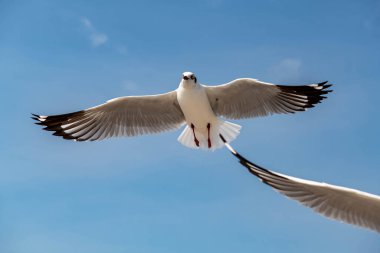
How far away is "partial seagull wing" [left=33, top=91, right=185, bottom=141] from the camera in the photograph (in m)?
7.46

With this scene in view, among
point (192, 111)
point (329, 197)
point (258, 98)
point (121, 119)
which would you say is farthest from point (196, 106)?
point (329, 197)

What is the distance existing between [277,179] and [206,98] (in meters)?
2.56

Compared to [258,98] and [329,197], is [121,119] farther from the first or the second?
[329,197]

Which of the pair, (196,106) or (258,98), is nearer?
(196,106)

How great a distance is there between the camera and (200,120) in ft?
24.3

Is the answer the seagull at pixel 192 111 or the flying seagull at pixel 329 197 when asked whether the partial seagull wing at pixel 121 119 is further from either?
the flying seagull at pixel 329 197

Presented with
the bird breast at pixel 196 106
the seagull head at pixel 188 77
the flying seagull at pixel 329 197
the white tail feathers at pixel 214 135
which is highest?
the seagull head at pixel 188 77

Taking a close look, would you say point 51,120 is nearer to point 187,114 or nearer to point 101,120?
point 101,120

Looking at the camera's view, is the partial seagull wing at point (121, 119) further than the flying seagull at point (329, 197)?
Yes

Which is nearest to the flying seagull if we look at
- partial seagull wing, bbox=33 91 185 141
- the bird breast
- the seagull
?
the bird breast

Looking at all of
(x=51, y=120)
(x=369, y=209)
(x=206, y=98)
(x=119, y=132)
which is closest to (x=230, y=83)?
(x=206, y=98)

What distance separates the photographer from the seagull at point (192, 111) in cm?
728

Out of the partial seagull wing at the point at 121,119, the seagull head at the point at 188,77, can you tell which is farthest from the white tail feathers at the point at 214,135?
the seagull head at the point at 188,77

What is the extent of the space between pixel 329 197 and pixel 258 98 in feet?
8.67
